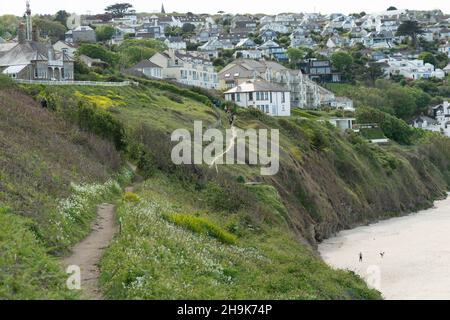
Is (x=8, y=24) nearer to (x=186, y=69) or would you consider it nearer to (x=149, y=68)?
(x=186, y=69)

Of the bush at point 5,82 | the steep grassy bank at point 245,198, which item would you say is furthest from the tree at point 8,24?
the bush at point 5,82

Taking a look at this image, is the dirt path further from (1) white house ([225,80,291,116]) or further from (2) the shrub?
(1) white house ([225,80,291,116])

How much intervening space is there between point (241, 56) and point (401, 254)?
354 feet

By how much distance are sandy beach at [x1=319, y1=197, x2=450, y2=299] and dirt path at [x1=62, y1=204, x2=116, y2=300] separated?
474 inches

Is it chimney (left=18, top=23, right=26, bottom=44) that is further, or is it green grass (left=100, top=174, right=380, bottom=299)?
chimney (left=18, top=23, right=26, bottom=44)

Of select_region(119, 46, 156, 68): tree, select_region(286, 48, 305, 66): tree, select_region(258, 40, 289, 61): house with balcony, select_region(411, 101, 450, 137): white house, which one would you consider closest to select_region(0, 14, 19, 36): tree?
select_region(258, 40, 289, 61): house with balcony

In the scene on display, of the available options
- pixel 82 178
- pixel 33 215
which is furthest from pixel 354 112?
pixel 33 215

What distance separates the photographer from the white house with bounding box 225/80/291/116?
83562mm

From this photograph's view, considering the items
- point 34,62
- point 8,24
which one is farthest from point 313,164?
point 8,24

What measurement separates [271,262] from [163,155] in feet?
56.2

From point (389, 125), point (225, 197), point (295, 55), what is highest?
point (295, 55)

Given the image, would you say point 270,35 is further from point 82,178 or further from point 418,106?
point 82,178

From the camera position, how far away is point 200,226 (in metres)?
28.7

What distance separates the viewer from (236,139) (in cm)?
5853
